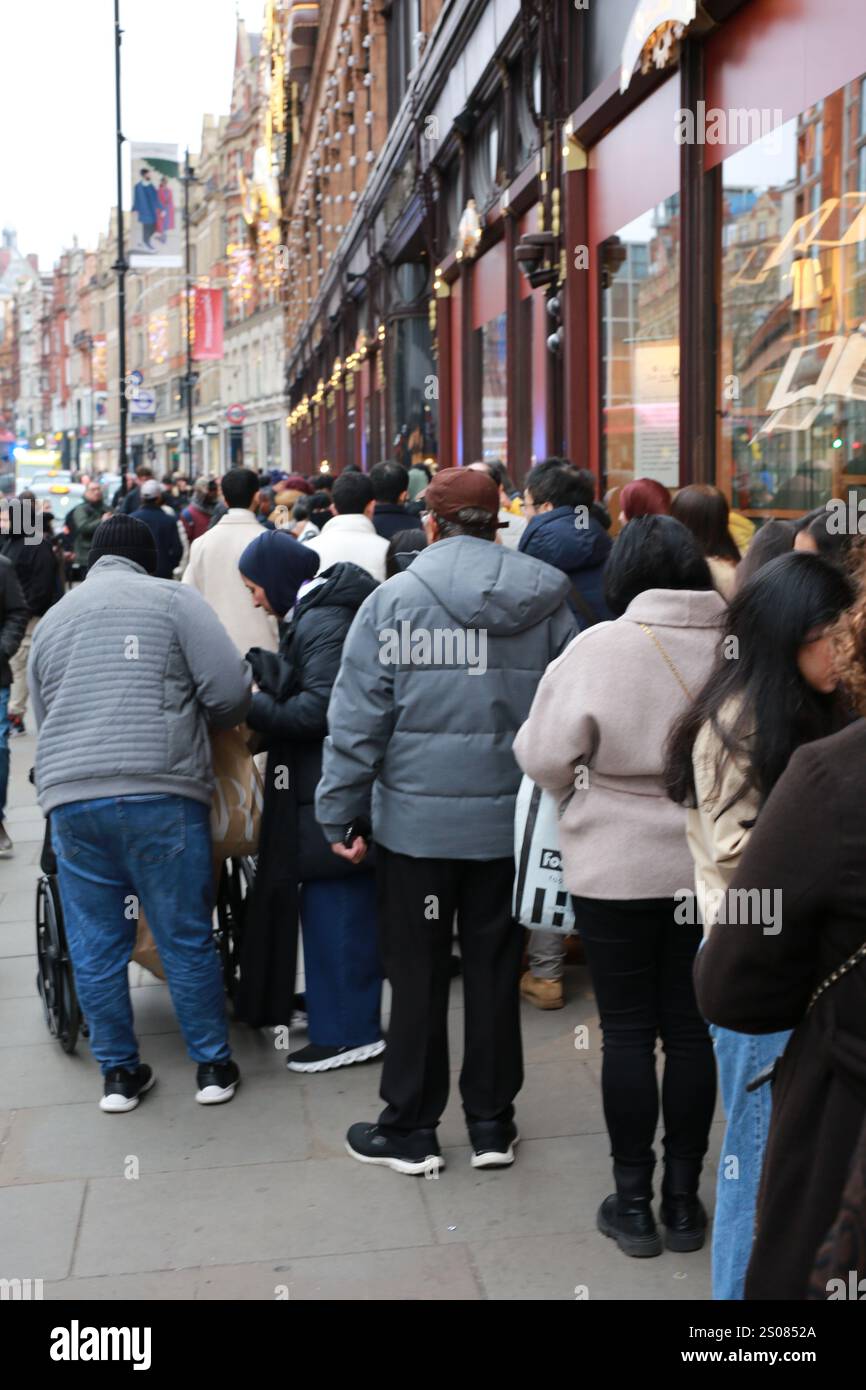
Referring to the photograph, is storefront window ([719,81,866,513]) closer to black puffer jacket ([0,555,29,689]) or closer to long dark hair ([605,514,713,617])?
long dark hair ([605,514,713,617])

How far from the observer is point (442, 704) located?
446 cm

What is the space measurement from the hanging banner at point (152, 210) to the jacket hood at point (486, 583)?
22.9m

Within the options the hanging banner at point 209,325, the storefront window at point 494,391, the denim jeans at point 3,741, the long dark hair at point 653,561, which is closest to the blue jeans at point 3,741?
the denim jeans at point 3,741

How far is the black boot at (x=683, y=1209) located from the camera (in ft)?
13.5

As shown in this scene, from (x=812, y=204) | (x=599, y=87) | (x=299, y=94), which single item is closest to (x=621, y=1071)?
(x=812, y=204)

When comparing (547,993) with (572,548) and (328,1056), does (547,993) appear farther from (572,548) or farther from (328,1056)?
(572,548)

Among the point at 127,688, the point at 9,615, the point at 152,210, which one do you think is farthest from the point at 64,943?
the point at 152,210

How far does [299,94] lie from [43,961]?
132 feet

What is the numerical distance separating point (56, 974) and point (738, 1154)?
3158 mm

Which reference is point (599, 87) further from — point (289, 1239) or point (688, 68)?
point (289, 1239)

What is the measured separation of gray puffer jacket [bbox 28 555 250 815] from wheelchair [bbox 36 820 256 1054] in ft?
1.86

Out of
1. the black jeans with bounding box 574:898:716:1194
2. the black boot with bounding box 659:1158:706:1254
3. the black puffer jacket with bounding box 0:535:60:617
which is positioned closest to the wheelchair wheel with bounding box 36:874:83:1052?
the black jeans with bounding box 574:898:716:1194

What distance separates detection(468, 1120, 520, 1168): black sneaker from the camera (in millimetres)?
4629

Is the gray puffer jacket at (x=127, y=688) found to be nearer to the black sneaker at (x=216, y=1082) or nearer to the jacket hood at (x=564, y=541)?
the black sneaker at (x=216, y=1082)
